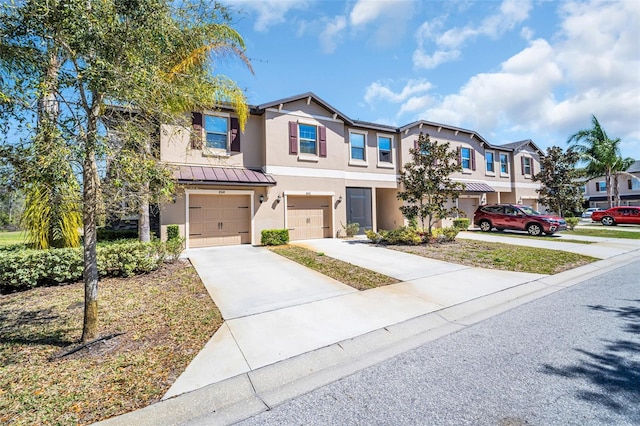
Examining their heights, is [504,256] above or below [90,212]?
below

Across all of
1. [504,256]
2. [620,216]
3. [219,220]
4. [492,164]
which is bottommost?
[504,256]

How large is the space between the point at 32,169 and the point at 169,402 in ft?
9.25

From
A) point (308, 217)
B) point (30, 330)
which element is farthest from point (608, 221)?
point (30, 330)

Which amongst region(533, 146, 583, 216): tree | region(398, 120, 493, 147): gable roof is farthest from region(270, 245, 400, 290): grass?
region(533, 146, 583, 216): tree

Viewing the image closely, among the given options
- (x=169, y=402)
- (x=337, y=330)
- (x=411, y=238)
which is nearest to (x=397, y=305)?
(x=337, y=330)

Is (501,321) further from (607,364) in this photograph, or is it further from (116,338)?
(116,338)

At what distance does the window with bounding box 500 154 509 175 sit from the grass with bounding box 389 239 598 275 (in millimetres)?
13863

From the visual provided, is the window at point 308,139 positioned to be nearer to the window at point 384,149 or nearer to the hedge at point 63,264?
the window at point 384,149

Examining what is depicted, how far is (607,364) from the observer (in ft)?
11.0

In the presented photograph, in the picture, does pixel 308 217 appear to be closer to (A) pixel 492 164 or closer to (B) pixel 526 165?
(A) pixel 492 164

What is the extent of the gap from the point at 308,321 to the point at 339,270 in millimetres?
3432

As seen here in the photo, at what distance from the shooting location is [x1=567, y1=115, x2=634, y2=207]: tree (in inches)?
1007

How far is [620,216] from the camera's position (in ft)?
73.1

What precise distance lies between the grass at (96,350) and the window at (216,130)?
776 cm
